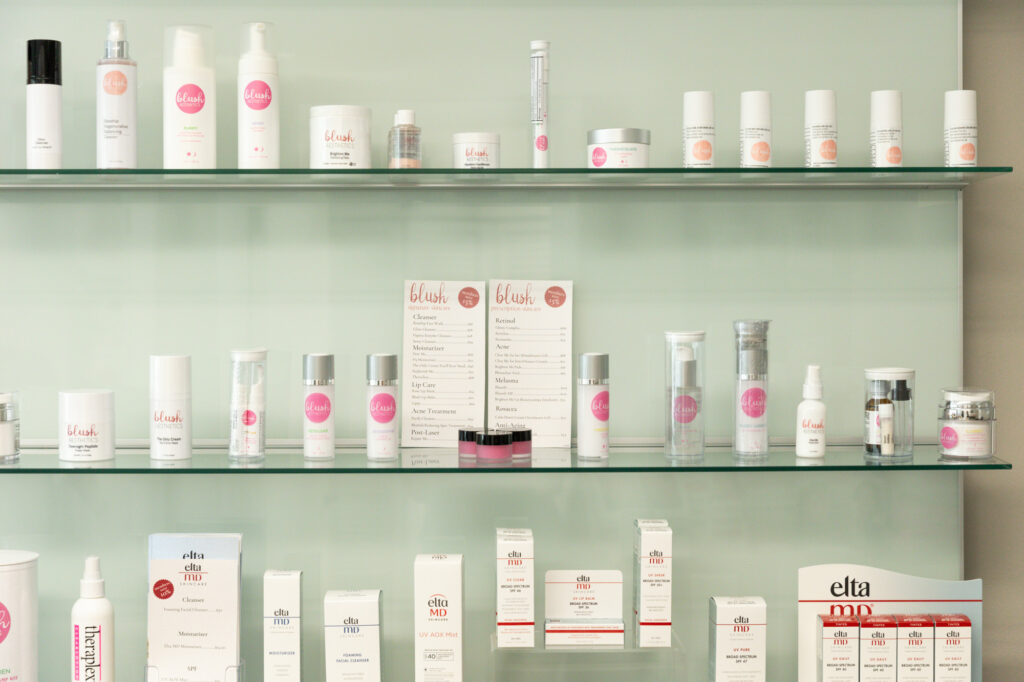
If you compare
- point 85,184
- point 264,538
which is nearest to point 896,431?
point 264,538

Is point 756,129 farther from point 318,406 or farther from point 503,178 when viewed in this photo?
point 318,406

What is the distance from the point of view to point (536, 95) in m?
1.25

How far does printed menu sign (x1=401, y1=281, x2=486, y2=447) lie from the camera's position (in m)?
1.34

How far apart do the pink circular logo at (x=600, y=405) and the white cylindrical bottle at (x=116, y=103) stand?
635 mm

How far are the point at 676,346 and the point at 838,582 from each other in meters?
0.36

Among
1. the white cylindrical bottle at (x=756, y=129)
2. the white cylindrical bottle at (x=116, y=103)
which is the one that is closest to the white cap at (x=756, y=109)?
the white cylindrical bottle at (x=756, y=129)

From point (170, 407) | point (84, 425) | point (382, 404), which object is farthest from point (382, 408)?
point (84, 425)

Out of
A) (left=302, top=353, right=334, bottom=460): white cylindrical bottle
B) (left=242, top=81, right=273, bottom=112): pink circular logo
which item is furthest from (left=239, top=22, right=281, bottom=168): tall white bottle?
(left=302, top=353, right=334, bottom=460): white cylindrical bottle

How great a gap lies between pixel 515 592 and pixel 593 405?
0.81 feet

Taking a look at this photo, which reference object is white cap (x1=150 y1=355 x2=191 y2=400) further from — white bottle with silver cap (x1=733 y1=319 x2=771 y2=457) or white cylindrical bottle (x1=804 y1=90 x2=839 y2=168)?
white cylindrical bottle (x1=804 y1=90 x2=839 y2=168)

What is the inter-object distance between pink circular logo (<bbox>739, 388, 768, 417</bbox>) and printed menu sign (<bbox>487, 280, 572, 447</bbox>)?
0.23 meters

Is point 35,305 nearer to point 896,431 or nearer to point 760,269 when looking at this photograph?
point 760,269

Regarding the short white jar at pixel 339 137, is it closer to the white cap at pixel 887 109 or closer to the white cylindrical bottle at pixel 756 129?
the white cylindrical bottle at pixel 756 129

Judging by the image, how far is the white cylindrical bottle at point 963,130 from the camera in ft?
4.04
